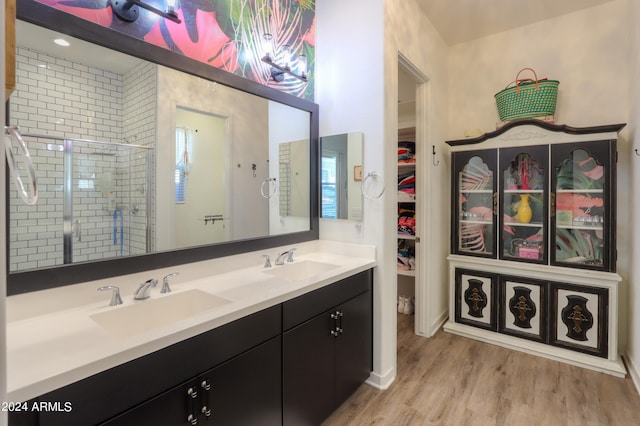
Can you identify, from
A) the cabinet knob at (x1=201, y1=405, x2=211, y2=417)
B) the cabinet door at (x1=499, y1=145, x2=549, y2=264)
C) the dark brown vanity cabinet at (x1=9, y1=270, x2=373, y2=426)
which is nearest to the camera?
the dark brown vanity cabinet at (x1=9, y1=270, x2=373, y2=426)

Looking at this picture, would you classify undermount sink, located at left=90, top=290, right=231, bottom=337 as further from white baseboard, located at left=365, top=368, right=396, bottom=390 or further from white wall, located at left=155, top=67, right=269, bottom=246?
white baseboard, located at left=365, top=368, right=396, bottom=390

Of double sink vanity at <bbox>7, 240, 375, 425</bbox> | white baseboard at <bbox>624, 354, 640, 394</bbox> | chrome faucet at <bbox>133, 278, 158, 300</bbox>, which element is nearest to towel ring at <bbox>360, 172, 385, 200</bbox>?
double sink vanity at <bbox>7, 240, 375, 425</bbox>

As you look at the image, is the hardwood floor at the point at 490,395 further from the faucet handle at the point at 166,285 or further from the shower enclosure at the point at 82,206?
the shower enclosure at the point at 82,206

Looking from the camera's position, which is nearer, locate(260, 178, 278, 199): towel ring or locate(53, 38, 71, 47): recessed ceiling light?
locate(53, 38, 71, 47): recessed ceiling light

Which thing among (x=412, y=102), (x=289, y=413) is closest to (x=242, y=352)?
(x=289, y=413)

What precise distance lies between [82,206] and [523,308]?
3072mm

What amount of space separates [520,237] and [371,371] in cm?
173

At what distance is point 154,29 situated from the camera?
5.00 feet

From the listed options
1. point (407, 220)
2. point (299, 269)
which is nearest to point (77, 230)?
point (299, 269)

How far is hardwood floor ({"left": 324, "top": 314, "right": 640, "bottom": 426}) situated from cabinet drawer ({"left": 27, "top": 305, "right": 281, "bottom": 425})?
97 centimetres

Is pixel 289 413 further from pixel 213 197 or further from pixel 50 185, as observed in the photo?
pixel 50 185

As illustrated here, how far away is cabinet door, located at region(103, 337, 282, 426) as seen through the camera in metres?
1.01

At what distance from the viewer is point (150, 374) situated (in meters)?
0.99

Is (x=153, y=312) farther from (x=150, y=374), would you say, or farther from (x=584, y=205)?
(x=584, y=205)
